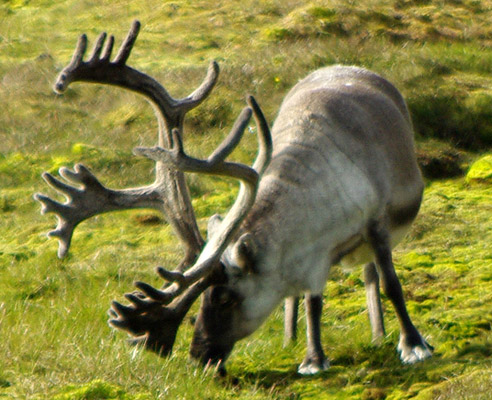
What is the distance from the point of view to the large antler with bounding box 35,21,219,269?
255 inches

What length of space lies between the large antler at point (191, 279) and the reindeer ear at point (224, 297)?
0.07m

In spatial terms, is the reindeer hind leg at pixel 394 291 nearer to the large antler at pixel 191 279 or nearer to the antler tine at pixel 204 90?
the large antler at pixel 191 279

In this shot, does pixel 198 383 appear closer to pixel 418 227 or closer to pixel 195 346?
pixel 195 346

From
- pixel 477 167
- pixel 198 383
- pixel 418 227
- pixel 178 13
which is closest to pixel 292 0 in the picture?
pixel 178 13

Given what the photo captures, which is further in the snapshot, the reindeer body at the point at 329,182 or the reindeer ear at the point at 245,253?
the reindeer body at the point at 329,182

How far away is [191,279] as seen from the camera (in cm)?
585

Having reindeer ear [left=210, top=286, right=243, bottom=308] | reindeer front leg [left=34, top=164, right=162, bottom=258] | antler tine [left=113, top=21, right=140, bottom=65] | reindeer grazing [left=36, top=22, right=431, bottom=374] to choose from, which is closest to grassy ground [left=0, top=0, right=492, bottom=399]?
reindeer grazing [left=36, top=22, right=431, bottom=374]

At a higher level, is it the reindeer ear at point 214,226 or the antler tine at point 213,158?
the antler tine at point 213,158

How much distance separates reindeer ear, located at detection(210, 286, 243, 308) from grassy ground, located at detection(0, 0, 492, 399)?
0.43 metres

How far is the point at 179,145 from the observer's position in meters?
5.64

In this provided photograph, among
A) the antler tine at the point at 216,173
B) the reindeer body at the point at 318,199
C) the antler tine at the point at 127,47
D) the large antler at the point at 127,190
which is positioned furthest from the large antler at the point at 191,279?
the antler tine at the point at 127,47

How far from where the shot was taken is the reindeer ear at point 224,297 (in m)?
6.11

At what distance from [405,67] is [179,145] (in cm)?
782

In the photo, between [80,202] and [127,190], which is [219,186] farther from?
[80,202]
